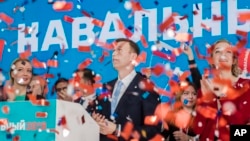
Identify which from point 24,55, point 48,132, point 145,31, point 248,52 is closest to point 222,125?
point 248,52

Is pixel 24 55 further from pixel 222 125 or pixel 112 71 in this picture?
Answer: pixel 222 125

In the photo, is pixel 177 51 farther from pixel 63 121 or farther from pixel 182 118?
pixel 63 121

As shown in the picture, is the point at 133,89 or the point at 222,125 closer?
the point at 222,125

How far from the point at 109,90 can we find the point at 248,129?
25.1 inches

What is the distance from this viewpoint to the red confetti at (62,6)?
2.69 meters

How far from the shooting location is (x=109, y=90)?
8.37 ft

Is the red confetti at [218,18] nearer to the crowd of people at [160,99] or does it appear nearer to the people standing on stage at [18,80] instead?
the crowd of people at [160,99]

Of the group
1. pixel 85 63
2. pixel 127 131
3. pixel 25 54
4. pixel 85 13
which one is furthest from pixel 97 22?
pixel 127 131

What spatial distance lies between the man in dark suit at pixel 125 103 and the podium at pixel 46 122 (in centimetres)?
7

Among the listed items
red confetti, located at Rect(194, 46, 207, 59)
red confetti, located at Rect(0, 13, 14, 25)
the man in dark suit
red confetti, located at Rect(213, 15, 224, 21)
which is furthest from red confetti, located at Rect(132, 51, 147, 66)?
red confetti, located at Rect(0, 13, 14, 25)

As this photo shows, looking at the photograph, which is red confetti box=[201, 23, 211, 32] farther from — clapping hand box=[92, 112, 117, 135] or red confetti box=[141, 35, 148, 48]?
clapping hand box=[92, 112, 117, 135]

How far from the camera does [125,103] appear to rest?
252 cm

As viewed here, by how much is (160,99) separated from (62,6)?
0.69m

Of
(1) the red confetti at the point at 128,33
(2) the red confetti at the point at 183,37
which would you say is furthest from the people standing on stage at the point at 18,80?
(2) the red confetti at the point at 183,37
